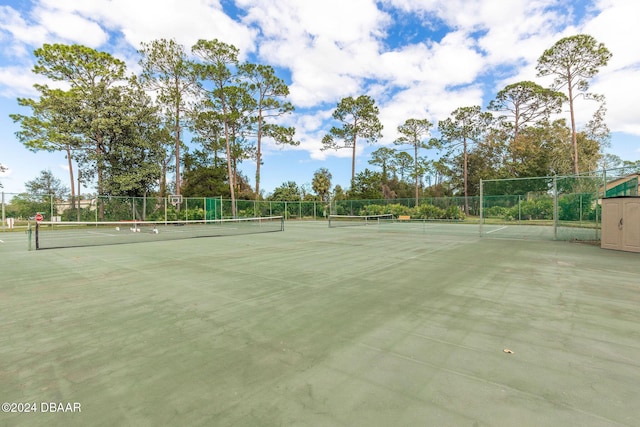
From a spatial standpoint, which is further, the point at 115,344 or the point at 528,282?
the point at 528,282

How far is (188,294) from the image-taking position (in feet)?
14.4

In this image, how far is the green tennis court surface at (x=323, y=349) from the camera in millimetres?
1780

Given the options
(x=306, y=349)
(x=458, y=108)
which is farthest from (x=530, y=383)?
(x=458, y=108)

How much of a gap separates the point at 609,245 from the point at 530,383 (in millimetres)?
10557

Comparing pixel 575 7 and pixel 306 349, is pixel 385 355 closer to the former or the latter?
pixel 306 349

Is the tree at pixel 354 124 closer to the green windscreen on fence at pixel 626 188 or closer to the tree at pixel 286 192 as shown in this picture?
the tree at pixel 286 192

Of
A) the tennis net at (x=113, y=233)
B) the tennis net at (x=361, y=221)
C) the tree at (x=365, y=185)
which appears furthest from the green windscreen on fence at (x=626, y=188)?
the tree at (x=365, y=185)

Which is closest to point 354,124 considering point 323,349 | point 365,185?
point 365,185

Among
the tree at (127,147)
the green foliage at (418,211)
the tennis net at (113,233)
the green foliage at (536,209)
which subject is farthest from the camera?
the green foliage at (418,211)

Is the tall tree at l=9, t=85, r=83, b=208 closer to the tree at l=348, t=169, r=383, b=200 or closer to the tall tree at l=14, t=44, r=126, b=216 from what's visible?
the tall tree at l=14, t=44, r=126, b=216

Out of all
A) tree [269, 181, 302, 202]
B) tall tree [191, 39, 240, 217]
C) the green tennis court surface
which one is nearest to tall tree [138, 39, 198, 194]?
tall tree [191, 39, 240, 217]

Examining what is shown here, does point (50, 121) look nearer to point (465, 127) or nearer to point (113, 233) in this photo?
point (113, 233)

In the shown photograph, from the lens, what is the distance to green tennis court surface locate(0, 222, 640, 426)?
1.78 metres

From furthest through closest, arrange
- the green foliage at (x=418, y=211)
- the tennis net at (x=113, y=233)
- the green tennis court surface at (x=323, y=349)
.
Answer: the green foliage at (x=418, y=211), the tennis net at (x=113, y=233), the green tennis court surface at (x=323, y=349)
